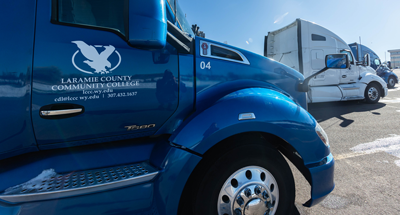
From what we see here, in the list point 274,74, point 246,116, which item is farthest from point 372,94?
Answer: point 246,116

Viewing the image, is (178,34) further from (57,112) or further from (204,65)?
(57,112)

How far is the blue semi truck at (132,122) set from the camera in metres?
1.23

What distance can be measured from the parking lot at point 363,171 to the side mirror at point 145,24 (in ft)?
7.39

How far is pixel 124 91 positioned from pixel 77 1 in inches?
26.8

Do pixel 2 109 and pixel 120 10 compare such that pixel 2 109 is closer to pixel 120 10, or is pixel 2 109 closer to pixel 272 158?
pixel 120 10

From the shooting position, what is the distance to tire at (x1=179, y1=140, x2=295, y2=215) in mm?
1500

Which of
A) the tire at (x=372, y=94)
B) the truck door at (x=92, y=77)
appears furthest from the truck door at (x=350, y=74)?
the truck door at (x=92, y=77)

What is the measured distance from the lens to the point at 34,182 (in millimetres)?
1267

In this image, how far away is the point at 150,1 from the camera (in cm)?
137

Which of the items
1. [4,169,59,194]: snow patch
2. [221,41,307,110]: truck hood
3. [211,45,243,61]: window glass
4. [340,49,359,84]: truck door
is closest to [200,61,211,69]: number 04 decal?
[211,45,243,61]: window glass

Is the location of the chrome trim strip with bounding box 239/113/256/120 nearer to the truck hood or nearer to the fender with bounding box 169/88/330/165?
the fender with bounding box 169/88/330/165

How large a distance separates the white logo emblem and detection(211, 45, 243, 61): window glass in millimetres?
805

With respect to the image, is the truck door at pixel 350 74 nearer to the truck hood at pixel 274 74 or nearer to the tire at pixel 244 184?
the truck hood at pixel 274 74

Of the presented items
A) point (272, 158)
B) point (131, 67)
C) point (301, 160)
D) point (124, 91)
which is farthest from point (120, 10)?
point (301, 160)
